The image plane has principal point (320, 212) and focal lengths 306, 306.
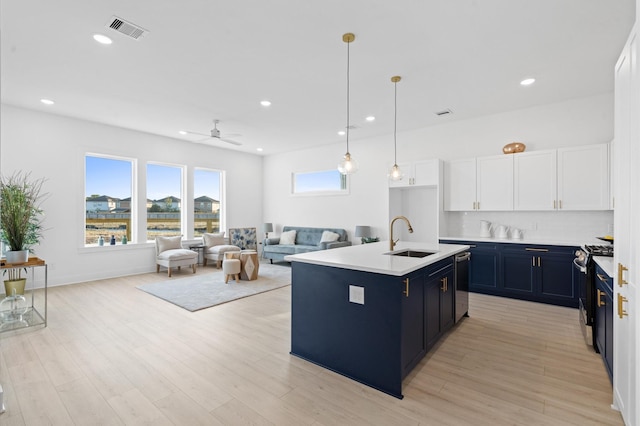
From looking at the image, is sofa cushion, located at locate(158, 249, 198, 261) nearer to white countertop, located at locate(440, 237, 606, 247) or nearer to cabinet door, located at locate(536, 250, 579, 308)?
white countertop, located at locate(440, 237, 606, 247)

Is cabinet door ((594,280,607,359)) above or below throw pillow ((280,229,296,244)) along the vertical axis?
below

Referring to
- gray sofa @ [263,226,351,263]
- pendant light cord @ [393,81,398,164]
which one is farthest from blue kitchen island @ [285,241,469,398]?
gray sofa @ [263,226,351,263]

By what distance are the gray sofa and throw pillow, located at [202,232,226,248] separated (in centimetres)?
112

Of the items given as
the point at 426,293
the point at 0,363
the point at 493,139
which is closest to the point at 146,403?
the point at 0,363

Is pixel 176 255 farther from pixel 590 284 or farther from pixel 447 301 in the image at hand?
pixel 590 284

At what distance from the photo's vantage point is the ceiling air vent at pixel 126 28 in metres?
2.78

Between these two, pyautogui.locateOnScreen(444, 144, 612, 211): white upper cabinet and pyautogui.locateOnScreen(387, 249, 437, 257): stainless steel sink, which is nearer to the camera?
pyautogui.locateOnScreen(387, 249, 437, 257): stainless steel sink

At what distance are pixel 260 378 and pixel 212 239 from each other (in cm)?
558

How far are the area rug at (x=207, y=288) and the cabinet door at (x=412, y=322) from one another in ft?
9.78

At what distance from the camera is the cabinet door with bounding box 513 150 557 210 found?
464 cm

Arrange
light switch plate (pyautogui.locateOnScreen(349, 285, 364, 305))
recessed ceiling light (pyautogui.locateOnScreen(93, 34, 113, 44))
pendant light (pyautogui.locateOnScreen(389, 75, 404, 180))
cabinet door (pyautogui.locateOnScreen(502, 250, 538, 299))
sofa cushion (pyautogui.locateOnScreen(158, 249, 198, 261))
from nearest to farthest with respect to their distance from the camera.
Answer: light switch plate (pyautogui.locateOnScreen(349, 285, 364, 305))
recessed ceiling light (pyautogui.locateOnScreen(93, 34, 113, 44))
pendant light (pyautogui.locateOnScreen(389, 75, 404, 180))
cabinet door (pyautogui.locateOnScreen(502, 250, 538, 299))
sofa cushion (pyautogui.locateOnScreen(158, 249, 198, 261))

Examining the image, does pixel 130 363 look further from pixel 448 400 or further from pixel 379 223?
pixel 379 223

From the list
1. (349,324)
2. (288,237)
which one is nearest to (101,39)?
(349,324)

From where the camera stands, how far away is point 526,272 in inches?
181
